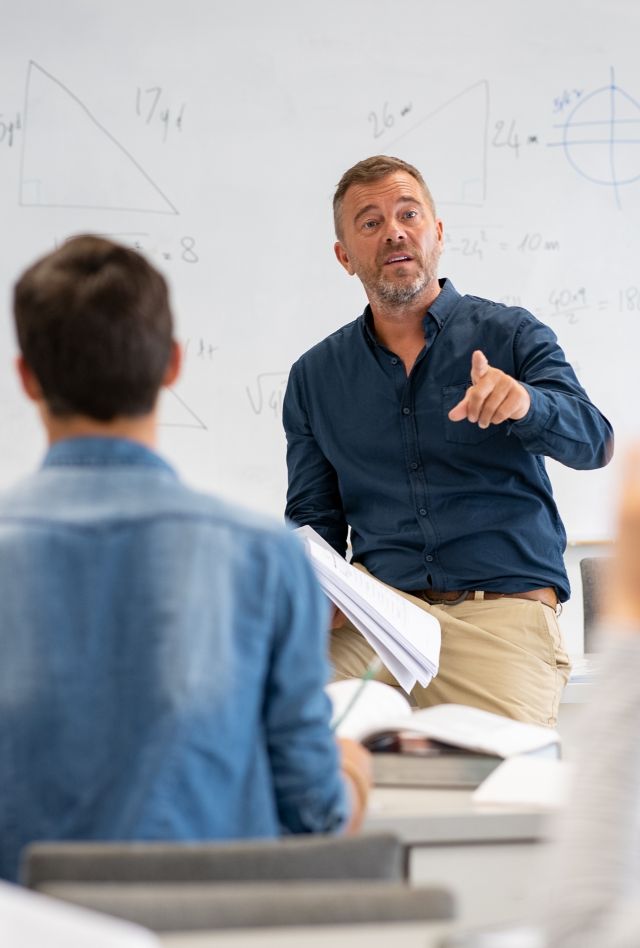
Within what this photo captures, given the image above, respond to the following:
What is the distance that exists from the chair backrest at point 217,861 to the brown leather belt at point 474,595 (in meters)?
1.53

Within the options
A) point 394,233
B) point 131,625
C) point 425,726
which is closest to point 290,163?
point 394,233

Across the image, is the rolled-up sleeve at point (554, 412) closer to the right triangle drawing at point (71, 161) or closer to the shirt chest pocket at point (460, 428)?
the shirt chest pocket at point (460, 428)

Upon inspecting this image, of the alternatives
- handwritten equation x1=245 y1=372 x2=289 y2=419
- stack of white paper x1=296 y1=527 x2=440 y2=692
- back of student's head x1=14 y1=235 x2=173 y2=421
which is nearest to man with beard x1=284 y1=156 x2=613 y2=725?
stack of white paper x1=296 y1=527 x2=440 y2=692

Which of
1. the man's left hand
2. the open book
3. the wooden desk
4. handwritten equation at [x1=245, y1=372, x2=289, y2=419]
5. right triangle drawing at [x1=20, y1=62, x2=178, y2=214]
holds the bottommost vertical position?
the wooden desk

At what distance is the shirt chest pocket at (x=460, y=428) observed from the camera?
2361 millimetres

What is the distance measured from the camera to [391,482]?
245 cm

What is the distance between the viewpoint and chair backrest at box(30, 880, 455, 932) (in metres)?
0.70

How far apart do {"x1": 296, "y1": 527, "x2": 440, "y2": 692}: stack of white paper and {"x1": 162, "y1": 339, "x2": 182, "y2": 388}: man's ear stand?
674 millimetres

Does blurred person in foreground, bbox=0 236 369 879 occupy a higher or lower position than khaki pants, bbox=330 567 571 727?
higher

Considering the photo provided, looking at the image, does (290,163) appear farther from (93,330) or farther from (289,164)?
(93,330)

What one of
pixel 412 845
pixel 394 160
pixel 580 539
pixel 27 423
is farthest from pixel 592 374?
pixel 412 845

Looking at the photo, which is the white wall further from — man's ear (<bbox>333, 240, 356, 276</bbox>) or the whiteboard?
man's ear (<bbox>333, 240, 356, 276</bbox>)

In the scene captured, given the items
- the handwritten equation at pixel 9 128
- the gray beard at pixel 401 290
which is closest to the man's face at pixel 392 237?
the gray beard at pixel 401 290

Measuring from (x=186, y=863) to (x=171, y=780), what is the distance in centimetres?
18
